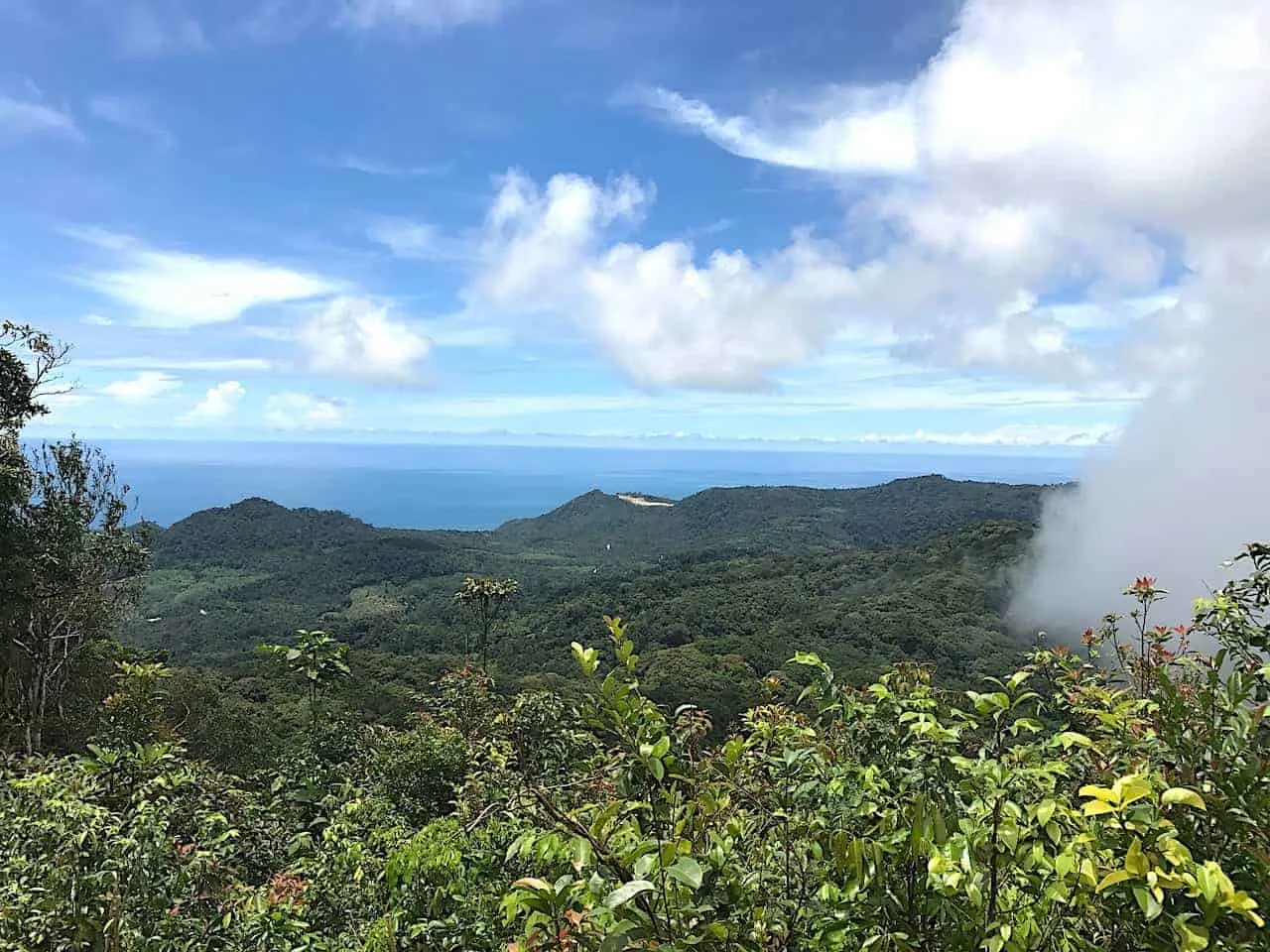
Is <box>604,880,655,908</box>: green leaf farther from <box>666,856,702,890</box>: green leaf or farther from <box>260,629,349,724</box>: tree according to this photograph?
<box>260,629,349,724</box>: tree

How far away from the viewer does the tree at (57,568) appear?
1155cm

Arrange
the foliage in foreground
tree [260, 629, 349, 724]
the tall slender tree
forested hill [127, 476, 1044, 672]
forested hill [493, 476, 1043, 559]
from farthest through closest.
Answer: forested hill [493, 476, 1043, 559]
forested hill [127, 476, 1044, 672]
the tall slender tree
tree [260, 629, 349, 724]
the foliage in foreground

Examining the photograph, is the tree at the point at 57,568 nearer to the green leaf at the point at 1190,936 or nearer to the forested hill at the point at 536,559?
Answer: the green leaf at the point at 1190,936

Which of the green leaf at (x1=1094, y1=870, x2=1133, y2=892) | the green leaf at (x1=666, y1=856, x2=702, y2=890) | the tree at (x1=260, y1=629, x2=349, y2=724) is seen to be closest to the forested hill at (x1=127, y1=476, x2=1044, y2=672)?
the tree at (x1=260, y1=629, x2=349, y2=724)

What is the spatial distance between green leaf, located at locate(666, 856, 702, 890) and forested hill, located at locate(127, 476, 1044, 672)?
3954 cm

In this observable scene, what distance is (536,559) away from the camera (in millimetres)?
121062

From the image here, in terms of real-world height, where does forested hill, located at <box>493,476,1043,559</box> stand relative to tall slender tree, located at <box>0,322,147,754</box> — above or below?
below

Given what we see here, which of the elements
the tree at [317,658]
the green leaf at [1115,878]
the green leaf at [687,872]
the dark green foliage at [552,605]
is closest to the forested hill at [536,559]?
the dark green foliage at [552,605]

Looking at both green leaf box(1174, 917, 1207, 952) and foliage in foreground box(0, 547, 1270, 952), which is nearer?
green leaf box(1174, 917, 1207, 952)

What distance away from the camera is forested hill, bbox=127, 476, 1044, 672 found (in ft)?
239

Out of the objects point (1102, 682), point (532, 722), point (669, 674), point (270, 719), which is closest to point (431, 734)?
point (532, 722)

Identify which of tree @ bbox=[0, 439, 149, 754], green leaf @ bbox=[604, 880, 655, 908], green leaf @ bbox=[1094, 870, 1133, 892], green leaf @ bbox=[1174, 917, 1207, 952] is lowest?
tree @ bbox=[0, 439, 149, 754]

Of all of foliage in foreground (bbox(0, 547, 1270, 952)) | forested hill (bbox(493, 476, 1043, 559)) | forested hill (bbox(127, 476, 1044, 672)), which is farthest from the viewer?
forested hill (bbox(493, 476, 1043, 559))

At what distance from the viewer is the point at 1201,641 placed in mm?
6656
